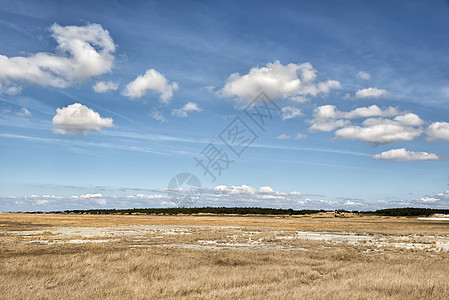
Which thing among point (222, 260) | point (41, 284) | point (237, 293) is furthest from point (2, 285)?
point (222, 260)

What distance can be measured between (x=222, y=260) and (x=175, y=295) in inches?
315

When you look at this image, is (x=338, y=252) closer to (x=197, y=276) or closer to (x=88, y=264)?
(x=197, y=276)

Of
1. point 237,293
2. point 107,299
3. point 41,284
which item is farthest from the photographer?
point 41,284

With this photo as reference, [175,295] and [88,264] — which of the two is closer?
[175,295]

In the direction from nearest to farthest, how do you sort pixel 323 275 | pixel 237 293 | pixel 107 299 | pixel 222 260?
pixel 107 299 → pixel 237 293 → pixel 323 275 → pixel 222 260

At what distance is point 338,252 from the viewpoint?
22828 mm

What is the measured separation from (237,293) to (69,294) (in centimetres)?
515

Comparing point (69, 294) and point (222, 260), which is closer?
point (69, 294)

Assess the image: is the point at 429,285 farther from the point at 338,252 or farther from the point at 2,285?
the point at 2,285

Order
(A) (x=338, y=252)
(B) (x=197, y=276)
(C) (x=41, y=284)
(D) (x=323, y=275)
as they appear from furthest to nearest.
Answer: (A) (x=338, y=252) < (D) (x=323, y=275) < (B) (x=197, y=276) < (C) (x=41, y=284)

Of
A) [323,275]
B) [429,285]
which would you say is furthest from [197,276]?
[429,285]

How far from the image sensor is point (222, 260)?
19.3 m

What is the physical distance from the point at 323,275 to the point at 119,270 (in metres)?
8.62

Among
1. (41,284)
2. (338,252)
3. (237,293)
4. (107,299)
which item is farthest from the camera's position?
(338,252)
